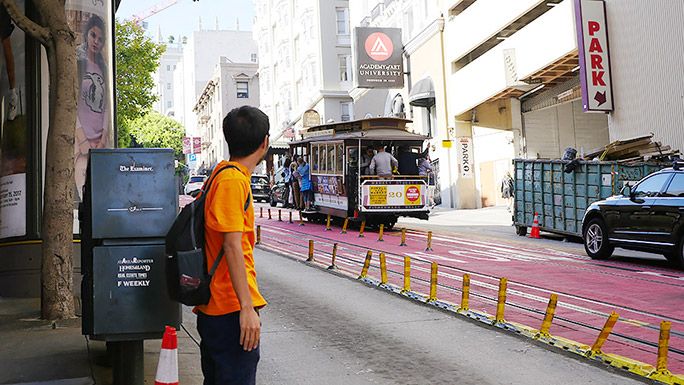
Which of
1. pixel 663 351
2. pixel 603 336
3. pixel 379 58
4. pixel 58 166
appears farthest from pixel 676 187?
pixel 379 58

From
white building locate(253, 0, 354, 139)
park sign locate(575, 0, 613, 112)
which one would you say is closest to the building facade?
park sign locate(575, 0, 613, 112)

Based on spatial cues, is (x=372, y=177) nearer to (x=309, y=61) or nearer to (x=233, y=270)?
(x=233, y=270)

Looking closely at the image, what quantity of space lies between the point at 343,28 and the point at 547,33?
28461 mm

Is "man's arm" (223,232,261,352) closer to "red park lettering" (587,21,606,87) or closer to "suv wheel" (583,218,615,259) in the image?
"suv wheel" (583,218,615,259)

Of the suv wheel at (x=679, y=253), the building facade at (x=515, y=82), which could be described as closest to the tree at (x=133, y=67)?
the building facade at (x=515, y=82)

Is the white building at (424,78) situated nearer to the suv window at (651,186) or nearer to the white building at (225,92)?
the suv window at (651,186)

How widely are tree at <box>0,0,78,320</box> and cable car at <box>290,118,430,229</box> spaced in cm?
1250

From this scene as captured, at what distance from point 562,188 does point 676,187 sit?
5.29 m

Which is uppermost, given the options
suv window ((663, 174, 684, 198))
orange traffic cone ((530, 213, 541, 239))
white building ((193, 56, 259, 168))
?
white building ((193, 56, 259, 168))

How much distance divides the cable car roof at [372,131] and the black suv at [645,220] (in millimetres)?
7111

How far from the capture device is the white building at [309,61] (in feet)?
170

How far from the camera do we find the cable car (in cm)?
1972

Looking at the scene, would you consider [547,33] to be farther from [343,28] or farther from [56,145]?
[343,28]

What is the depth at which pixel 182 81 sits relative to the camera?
13900 centimetres
